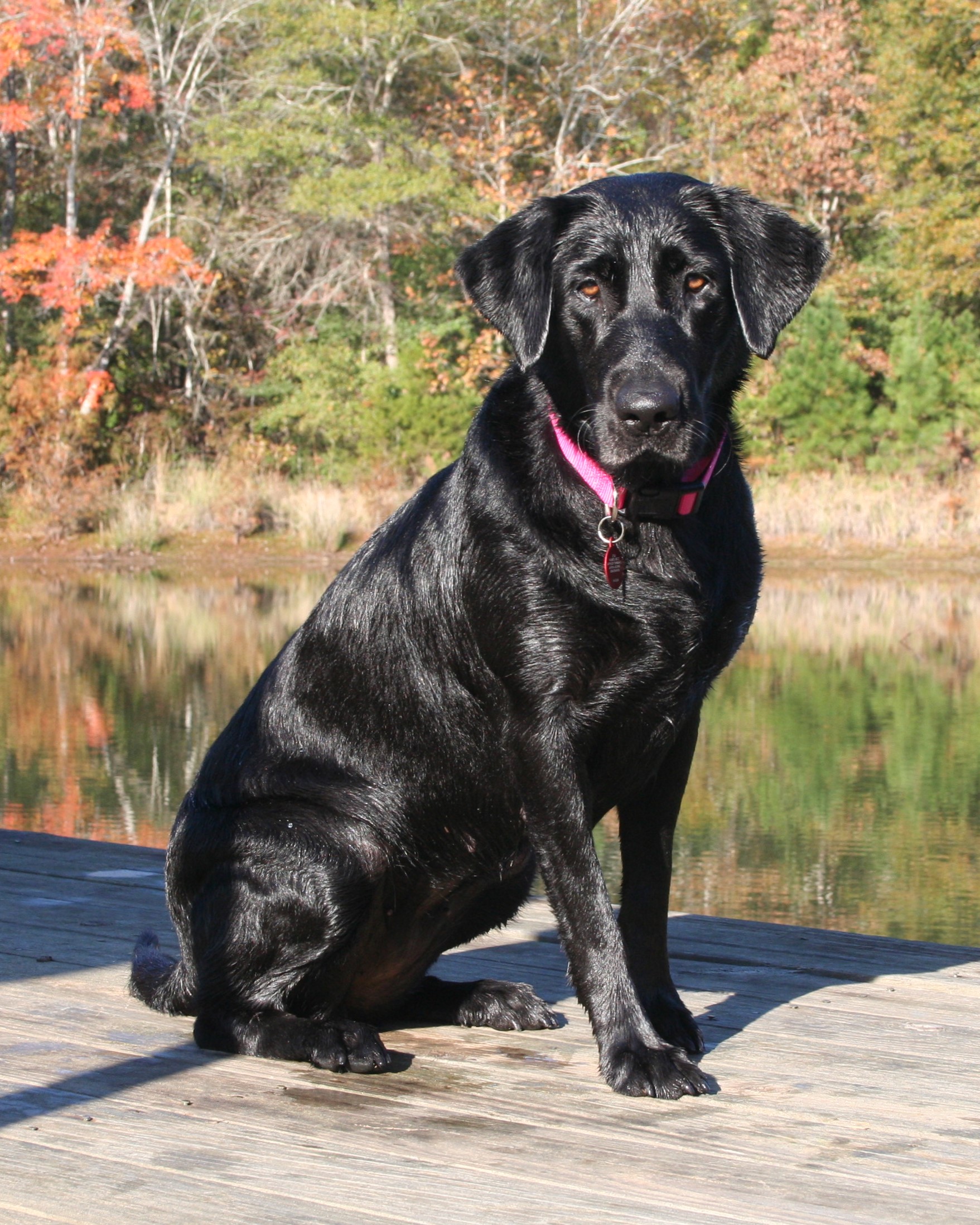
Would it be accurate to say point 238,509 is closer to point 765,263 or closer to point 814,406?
point 814,406

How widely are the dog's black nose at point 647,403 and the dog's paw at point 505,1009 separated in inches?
49.3

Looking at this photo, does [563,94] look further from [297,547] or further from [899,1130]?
[899,1130]

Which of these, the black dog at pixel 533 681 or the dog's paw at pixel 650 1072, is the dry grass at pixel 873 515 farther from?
the dog's paw at pixel 650 1072

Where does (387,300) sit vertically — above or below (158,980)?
above

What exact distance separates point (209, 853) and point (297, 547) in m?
17.8

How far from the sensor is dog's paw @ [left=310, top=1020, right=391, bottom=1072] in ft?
9.15

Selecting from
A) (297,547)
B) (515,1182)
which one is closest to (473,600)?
(515,1182)

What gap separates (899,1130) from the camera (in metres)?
2.50

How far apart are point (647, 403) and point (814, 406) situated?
2208cm

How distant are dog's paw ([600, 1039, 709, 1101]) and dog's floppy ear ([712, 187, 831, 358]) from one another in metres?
1.28

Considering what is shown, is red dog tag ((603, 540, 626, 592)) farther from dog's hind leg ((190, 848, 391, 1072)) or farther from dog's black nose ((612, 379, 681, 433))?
dog's hind leg ((190, 848, 391, 1072))

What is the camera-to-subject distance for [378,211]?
26.1 metres

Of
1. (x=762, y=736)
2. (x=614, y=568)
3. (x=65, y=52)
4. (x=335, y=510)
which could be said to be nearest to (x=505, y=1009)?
(x=614, y=568)

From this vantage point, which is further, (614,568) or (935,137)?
(935,137)
